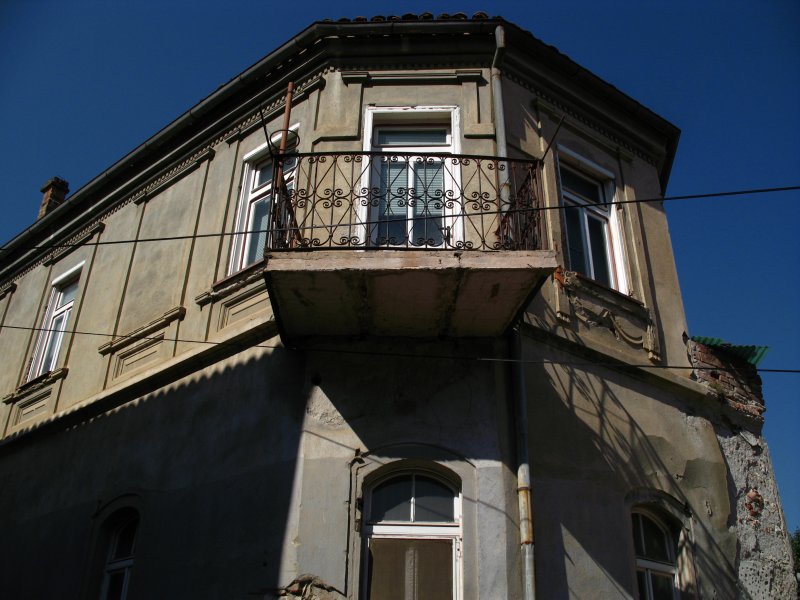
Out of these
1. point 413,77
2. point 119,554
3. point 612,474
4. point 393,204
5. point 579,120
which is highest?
point 579,120

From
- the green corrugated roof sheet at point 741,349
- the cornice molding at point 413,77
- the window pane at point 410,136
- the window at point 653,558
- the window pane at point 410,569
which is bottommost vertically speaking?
the window pane at point 410,569

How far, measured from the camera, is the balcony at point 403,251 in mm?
6387

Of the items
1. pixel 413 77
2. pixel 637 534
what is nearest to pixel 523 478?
pixel 637 534

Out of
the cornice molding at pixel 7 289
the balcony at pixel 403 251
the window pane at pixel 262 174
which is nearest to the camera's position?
the balcony at pixel 403 251

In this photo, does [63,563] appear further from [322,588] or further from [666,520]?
[666,520]

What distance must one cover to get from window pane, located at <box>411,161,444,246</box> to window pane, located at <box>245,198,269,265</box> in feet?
6.07

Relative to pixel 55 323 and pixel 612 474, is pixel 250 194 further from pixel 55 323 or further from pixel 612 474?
pixel 612 474

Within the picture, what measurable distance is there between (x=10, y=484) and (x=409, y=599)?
21.6 feet

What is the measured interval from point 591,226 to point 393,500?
4.32m

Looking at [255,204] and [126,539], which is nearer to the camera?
[126,539]

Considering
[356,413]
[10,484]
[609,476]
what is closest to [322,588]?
[356,413]

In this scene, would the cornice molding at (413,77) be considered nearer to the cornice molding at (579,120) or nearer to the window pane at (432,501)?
the cornice molding at (579,120)

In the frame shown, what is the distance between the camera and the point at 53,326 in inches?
479

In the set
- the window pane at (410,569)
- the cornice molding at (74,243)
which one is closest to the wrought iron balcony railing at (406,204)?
the window pane at (410,569)
